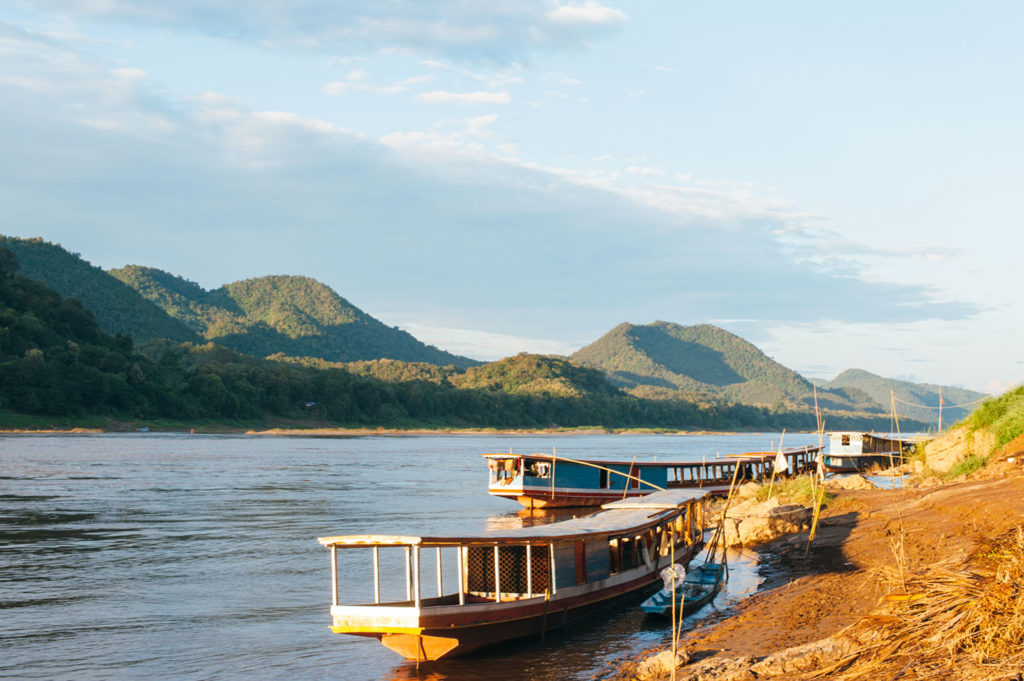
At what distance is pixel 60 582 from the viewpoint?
24453mm

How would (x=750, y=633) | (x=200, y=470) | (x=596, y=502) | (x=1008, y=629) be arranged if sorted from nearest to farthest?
(x=1008, y=629), (x=750, y=633), (x=596, y=502), (x=200, y=470)

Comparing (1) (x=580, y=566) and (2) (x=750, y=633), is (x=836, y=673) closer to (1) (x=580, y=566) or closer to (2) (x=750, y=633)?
(2) (x=750, y=633)

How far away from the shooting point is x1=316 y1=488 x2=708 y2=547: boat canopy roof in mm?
15180

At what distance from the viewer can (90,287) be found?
17012 cm

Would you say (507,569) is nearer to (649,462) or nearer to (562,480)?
(562,480)

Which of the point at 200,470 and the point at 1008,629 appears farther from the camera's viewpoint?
the point at 200,470

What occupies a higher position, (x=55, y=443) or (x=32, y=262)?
(x=32, y=262)

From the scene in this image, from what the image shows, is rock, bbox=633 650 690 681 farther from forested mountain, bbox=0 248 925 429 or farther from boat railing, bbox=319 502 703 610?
forested mountain, bbox=0 248 925 429

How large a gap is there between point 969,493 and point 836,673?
17.9m

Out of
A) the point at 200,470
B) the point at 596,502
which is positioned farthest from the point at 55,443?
the point at 596,502

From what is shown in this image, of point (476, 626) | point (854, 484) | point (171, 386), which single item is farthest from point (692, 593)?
point (171, 386)

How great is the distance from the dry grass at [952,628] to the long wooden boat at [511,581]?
6256 millimetres

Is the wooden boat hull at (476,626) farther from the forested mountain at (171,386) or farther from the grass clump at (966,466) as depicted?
the forested mountain at (171,386)

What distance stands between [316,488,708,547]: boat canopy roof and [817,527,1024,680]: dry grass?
722 cm
